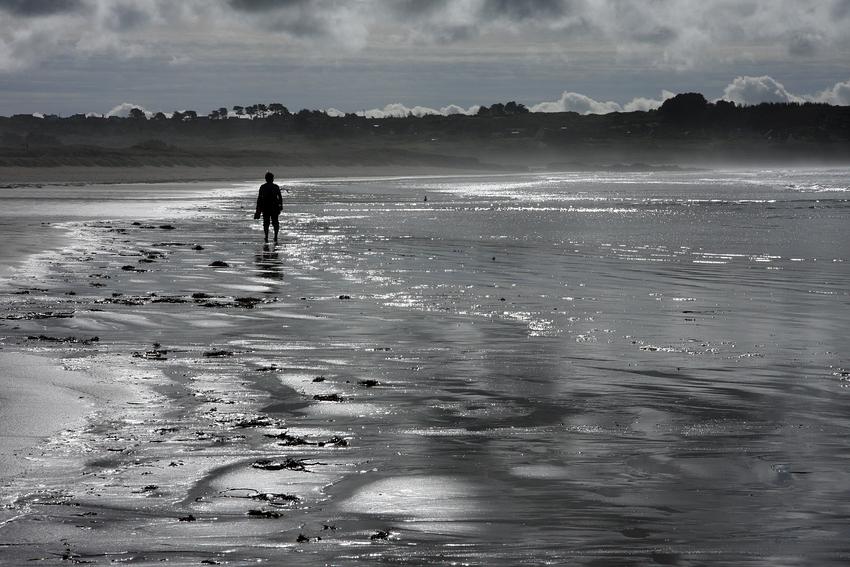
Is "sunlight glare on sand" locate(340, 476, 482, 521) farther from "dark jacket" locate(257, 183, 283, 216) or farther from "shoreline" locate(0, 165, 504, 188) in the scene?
"shoreline" locate(0, 165, 504, 188)

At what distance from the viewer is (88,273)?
1500 centimetres

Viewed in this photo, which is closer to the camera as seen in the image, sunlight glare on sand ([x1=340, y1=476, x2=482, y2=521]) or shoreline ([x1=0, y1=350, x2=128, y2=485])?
sunlight glare on sand ([x1=340, y1=476, x2=482, y2=521])

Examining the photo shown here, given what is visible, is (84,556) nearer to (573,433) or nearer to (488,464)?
(488,464)

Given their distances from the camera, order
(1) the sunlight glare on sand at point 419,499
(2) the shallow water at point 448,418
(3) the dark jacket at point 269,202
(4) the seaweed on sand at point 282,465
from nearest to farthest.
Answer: (2) the shallow water at point 448,418, (1) the sunlight glare on sand at point 419,499, (4) the seaweed on sand at point 282,465, (3) the dark jacket at point 269,202

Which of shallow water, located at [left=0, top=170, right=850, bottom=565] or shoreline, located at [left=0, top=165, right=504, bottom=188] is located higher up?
shoreline, located at [left=0, top=165, right=504, bottom=188]

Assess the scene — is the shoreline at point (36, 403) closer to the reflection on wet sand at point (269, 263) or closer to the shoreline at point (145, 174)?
the reflection on wet sand at point (269, 263)

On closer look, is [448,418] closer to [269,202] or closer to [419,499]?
[419,499]

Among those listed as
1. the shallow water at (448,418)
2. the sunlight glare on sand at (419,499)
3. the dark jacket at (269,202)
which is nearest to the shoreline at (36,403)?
the shallow water at (448,418)

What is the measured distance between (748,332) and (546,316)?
2487 mm

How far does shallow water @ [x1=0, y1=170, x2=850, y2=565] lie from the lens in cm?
418

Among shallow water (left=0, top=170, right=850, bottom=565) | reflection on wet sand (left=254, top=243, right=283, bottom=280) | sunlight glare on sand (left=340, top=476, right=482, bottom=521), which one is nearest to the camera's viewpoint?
shallow water (left=0, top=170, right=850, bottom=565)

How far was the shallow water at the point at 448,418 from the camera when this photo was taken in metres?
4.18

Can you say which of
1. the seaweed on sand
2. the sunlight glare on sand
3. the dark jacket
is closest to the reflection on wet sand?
the dark jacket

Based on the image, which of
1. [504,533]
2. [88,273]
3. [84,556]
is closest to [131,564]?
[84,556]
